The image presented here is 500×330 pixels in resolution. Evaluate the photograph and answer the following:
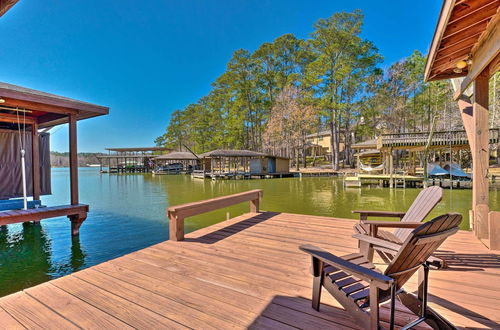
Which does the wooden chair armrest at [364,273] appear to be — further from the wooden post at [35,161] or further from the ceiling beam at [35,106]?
the wooden post at [35,161]

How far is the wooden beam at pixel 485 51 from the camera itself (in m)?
2.56

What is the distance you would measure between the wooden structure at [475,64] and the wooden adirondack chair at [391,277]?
2.20 m

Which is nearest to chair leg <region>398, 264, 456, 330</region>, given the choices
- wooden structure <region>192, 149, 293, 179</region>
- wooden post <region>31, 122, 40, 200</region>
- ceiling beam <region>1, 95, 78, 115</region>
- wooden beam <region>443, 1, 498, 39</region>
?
wooden beam <region>443, 1, 498, 39</region>

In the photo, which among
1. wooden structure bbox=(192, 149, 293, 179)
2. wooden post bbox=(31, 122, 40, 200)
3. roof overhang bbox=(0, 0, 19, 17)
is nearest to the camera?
roof overhang bbox=(0, 0, 19, 17)

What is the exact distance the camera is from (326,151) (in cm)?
3991

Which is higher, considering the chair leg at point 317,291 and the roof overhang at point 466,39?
the roof overhang at point 466,39

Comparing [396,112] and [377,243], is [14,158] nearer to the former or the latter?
[377,243]

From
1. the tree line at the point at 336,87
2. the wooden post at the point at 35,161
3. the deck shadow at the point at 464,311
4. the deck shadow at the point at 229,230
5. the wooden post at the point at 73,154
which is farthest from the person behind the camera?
the tree line at the point at 336,87

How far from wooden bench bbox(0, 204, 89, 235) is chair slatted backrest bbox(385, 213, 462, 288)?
587 centimetres

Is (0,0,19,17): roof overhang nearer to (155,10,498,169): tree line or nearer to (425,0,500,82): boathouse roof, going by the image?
(425,0,500,82): boathouse roof

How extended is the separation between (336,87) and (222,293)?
93.4 feet

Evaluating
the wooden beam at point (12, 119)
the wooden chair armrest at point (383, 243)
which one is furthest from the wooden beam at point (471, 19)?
the wooden beam at point (12, 119)

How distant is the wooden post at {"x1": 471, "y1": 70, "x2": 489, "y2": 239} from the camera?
330 centimetres

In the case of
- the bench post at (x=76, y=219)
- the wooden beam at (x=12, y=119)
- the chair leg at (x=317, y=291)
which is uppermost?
the wooden beam at (x=12, y=119)
